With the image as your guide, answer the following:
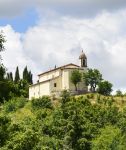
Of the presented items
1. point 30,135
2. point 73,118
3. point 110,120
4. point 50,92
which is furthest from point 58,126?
point 50,92

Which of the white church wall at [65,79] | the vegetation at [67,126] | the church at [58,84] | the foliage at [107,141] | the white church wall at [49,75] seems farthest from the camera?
the white church wall at [49,75]

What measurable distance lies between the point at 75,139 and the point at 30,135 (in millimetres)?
25024

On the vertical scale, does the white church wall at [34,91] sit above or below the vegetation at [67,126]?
above

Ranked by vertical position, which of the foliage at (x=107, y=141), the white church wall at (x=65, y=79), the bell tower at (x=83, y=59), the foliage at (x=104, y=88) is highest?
the bell tower at (x=83, y=59)

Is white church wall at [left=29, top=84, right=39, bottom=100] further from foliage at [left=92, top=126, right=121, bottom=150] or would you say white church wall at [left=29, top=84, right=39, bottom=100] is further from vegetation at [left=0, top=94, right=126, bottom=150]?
foliage at [left=92, top=126, right=121, bottom=150]

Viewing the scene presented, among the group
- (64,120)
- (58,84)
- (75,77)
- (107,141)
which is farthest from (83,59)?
(107,141)

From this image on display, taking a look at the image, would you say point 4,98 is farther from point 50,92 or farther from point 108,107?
point 50,92

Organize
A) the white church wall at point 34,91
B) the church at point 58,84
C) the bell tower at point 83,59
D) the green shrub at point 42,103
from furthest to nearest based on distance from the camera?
the bell tower at point 83,59, the white church wall at point 34,91, the church at point 58,84, the green shrub at point 42,103

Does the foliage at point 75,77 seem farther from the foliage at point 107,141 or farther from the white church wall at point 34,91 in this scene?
the foliage at point 107,141

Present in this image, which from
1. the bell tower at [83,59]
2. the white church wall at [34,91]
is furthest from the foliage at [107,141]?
the bell tower at [83,59]

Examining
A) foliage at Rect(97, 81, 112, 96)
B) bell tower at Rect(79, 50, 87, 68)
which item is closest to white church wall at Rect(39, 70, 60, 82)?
bell tower at Rect(79, 50, 87, 68)

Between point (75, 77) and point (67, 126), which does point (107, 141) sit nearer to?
point (67, 126)

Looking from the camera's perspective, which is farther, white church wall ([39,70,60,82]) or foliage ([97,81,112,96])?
white church wall ([39,70,60,82])

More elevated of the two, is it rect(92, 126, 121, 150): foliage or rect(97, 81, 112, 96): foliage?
rect(97, 81, 112, 96): foliage
